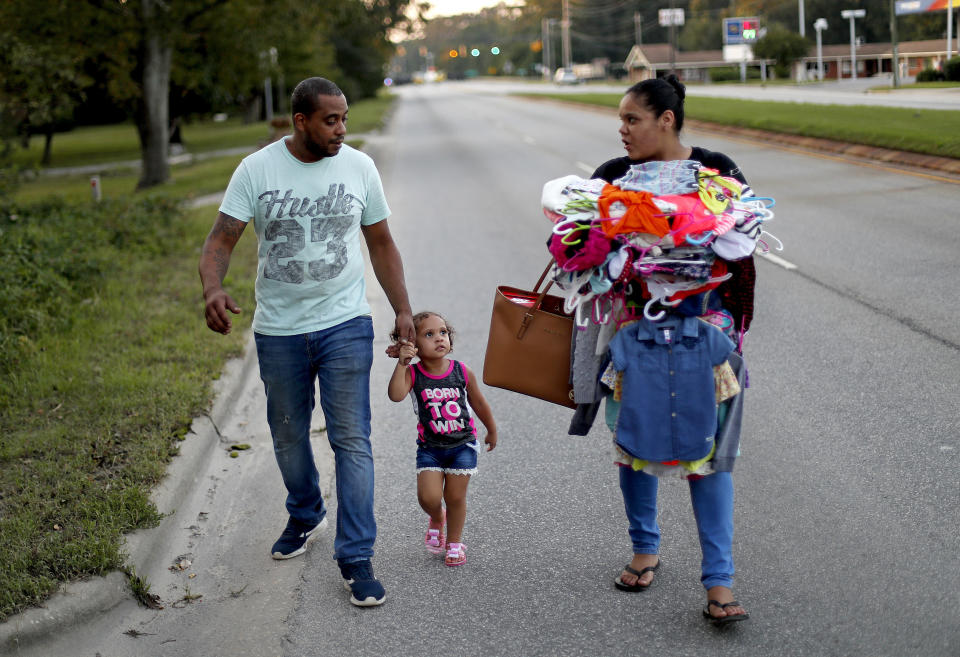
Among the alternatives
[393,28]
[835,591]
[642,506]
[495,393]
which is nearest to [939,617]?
[835,591]

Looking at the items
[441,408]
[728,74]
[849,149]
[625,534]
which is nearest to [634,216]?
[441,408]

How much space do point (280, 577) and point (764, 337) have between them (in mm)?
4542

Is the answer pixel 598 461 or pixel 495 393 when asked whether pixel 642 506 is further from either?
pixel 495 393

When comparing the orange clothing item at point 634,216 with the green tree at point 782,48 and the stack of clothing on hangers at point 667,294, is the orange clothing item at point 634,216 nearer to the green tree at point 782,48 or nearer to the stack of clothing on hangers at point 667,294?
the stack of clothing on hangers at point 667,294

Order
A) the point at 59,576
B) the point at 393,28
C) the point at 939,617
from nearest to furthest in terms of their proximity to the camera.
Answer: the point at 939,617
the point at 59,576
the point at 393,28

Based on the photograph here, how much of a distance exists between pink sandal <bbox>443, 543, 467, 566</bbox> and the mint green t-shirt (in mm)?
1083

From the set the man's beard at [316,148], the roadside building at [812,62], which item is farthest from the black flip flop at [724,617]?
the roadside building at [812,62]

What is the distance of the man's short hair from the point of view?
4082 mm

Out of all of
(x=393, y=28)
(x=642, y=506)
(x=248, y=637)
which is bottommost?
(x=248, y=637)

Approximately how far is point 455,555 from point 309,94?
2003mm

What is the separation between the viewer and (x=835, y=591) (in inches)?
157

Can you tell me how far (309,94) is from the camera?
410 centimetres

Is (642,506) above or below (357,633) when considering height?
above

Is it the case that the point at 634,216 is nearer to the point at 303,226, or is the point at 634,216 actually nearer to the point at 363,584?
the point at 303,226
